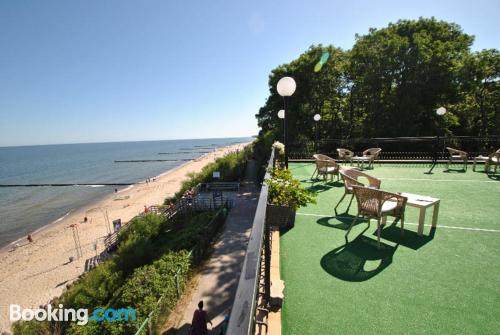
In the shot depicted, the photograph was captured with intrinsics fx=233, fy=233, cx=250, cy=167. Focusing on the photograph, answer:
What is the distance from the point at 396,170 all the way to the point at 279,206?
6155 mm

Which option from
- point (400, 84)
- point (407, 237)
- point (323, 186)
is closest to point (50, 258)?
point (323, 186)

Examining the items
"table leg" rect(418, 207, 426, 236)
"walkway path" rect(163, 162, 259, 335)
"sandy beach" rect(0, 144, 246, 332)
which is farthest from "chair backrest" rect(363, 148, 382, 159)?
"sandy beach" rect(0, 144, 246, 332)

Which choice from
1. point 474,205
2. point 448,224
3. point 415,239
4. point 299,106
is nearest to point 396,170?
point 474,205

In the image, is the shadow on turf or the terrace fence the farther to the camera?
the terrace fence

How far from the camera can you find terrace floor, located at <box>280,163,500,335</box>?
7.02 ft

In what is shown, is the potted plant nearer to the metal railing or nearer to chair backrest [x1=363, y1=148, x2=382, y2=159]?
the metal railing

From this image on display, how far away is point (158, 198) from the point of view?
29.3 meters

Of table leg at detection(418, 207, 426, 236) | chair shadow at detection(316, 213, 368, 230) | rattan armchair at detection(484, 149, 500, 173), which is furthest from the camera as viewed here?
rattan armchair at detection(484, 149, 500, 173)

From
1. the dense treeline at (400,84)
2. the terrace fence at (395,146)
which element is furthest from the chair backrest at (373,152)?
the dense treeline at (400,84)

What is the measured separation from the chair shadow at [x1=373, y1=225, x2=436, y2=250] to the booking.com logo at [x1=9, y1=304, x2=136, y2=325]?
6.45 m

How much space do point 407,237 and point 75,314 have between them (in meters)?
10.5

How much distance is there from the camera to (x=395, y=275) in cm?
273

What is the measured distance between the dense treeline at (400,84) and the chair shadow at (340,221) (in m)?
9.50

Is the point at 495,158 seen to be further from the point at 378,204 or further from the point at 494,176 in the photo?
the point at 378,204
